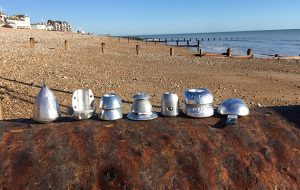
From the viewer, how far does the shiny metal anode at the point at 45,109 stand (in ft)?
8.00

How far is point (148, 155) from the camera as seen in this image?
6.87ft

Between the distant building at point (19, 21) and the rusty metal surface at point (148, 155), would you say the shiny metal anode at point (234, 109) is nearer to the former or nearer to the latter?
the rusty metal surface at point (148, 155)

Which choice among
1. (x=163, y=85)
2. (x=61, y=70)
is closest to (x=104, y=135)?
(x=163, y=85)

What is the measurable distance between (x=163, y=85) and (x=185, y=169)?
41.7ft

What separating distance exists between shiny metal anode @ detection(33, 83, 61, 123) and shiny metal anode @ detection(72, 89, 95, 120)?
6.1 inches

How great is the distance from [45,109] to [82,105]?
282 millimetres

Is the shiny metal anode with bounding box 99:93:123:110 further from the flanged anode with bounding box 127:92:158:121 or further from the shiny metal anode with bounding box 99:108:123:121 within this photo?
the flanged anode with bounding box 127:92:158:121

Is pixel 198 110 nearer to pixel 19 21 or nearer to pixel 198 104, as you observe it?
pixel 198 104

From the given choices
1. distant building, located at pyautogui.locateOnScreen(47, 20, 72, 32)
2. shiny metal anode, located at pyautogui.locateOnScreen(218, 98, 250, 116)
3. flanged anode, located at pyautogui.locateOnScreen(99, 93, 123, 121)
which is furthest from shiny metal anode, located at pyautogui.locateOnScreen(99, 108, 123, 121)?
distant building, located at pyautogui.locateOnScreen(47, 20, 72, 32)

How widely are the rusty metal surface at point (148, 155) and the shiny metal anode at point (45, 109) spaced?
0.08m

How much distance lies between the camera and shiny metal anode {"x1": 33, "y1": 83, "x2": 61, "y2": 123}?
2438 millimetres

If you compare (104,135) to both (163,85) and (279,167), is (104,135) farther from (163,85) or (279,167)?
(163,85)

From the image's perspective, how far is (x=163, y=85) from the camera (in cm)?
1476

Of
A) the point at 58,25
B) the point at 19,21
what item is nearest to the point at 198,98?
A: the point at 19,21
